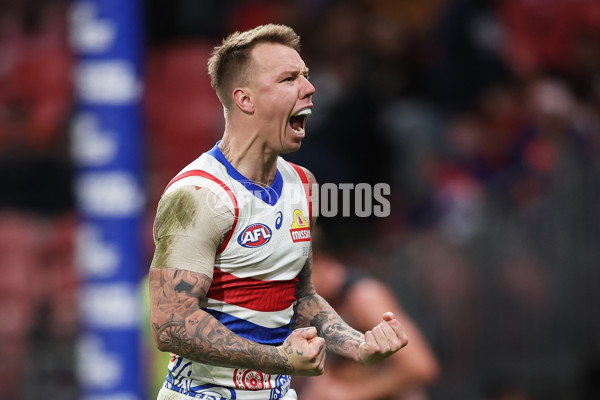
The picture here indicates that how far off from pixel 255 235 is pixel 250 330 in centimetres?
35

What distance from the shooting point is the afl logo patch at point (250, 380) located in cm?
346

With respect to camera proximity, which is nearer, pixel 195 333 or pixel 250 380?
pixel 195 333

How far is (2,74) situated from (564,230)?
5216mm

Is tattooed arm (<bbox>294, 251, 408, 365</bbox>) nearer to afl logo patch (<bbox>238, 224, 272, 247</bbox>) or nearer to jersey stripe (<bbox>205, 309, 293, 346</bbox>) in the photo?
jersey stripe (<bbox>205, 309, 293, 346</bbox>)

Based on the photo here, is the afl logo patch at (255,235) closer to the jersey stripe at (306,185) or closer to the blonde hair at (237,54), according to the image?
the jersey stripe at (306,185)

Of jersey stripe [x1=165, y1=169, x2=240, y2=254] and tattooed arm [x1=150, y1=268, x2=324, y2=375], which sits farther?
jersey stripe [x1=165, y1=169, x2=240, y2=254]

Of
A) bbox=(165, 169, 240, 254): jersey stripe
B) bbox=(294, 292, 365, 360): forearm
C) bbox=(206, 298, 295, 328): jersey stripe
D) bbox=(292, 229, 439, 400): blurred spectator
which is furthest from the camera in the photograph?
bbox=(292, 229, 439, 400): blurred spectator

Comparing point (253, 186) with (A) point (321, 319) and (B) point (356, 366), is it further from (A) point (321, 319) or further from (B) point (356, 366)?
(B) point (356, 366)

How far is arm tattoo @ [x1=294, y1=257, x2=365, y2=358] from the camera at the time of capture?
3.60 metres

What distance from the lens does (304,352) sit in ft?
10.2

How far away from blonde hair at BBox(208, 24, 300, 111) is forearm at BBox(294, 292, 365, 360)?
0.86 metres

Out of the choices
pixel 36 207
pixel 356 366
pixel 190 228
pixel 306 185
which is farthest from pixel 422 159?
pixel 190 228

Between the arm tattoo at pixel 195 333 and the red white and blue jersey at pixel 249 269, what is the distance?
174mm

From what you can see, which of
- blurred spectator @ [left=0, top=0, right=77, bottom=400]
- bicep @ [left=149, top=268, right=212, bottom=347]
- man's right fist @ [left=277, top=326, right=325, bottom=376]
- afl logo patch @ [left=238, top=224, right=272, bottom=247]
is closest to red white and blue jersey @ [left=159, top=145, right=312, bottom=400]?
afl logo patch @ [left=238, top=224, right=272, bottom=247]
